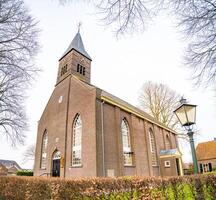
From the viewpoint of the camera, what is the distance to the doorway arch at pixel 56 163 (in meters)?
17.5

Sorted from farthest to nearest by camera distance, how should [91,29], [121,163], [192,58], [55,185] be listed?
[121,163] → [192,58] → [55,185] → [91,29]

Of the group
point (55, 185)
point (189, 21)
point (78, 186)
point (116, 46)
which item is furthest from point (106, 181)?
point (189, 21)

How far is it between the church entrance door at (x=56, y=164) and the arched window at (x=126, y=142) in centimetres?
655

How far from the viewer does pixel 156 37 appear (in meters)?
4.79

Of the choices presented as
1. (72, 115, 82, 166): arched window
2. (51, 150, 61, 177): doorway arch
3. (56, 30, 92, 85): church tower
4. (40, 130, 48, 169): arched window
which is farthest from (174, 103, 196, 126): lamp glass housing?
(40, 130, 48, 169): arched window

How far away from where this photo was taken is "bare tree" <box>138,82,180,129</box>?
105 ft

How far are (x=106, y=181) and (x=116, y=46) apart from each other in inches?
147

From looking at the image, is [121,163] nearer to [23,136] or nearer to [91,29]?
[23,136]

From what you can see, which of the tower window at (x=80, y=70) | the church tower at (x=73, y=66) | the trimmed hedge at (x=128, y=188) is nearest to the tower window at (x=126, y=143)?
the church tower at (x=73, y=66)

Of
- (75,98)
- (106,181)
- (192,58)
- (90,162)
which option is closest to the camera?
(106,181)

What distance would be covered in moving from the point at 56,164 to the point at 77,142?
3.74 m

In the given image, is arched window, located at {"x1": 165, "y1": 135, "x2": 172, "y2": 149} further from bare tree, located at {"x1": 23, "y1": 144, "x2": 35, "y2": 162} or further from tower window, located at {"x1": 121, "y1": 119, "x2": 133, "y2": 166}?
bare tree, located at {"x1": 23, "y1": 144, "x2": 35, "y2": 162}

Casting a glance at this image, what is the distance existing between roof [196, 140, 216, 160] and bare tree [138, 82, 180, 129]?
7.76m

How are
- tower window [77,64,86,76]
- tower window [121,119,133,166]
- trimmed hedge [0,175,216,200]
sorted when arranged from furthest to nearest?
tower window [77,64,86,76] → tower window [121,119,133,166] → trimmed hedge [0,175,216,200]
